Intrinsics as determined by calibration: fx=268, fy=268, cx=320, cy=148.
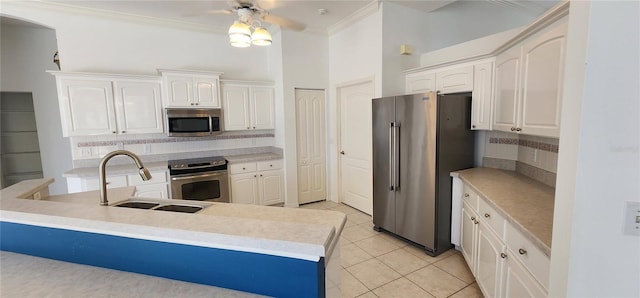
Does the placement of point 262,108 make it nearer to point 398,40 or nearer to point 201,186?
point 201,186

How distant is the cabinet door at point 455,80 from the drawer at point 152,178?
364 centimetres

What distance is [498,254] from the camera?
1820mm

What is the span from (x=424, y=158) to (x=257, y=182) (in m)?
2.52

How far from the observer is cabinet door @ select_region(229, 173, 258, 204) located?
4.00 metres

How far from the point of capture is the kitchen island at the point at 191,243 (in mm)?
942

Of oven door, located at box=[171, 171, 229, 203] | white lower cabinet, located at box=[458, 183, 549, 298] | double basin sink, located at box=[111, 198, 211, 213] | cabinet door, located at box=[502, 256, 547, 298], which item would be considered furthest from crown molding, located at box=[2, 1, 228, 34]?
cabinet door, located at box=[502, 256, 547, 298]

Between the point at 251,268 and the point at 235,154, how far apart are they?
12.2ft

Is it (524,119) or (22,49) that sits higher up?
(22,49)

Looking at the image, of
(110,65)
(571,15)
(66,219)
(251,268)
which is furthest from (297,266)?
(110,65)

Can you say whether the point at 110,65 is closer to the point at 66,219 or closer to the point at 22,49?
the point at 22,49

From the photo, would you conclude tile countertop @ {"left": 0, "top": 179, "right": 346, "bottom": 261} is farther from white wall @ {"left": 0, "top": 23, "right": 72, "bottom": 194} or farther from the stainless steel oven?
white wall @ {"left": 0, "top": 23, "right": 72, "bottom": 194}

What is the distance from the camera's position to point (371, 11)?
3479 mm

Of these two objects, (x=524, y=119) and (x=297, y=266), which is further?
(x=524, y=119)

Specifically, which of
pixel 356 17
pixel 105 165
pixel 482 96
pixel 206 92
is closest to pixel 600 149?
pixel 482 96
